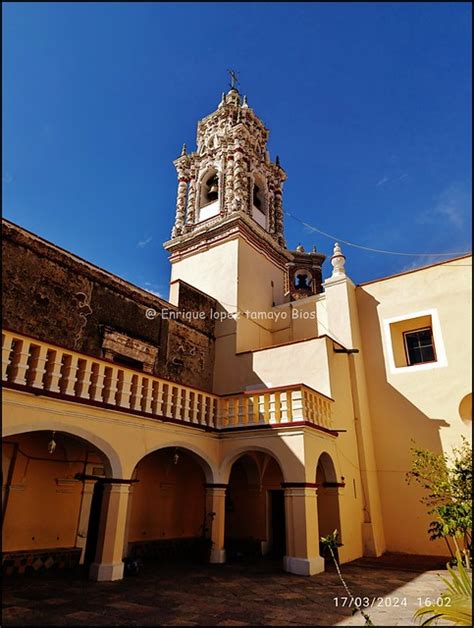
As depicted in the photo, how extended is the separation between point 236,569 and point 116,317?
20.5ft

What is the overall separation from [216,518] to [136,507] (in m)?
2.10

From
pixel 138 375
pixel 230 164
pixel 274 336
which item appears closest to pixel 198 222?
pixel 230 164

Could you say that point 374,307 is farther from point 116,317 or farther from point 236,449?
point 116,317

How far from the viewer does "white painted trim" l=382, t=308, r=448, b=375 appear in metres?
11.0

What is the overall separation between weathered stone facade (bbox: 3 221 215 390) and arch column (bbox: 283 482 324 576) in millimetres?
4927

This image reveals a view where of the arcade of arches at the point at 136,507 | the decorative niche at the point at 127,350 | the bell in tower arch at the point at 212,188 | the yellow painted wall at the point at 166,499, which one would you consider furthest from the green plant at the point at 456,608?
the bell in tower arch at the point at 212,188

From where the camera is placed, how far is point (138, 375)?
808 centimetres

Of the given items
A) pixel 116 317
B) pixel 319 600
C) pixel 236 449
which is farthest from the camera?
pixel 116 317

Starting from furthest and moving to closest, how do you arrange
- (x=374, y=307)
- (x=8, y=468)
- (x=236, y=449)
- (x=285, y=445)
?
1. (x=374, y=307)
2. (x=236, y=449)
3. (x=285, y=445)
4. (x=8, y=468)

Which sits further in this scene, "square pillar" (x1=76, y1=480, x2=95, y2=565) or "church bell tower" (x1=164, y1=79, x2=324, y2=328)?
"church bell tower" (x1=164, y1=79, x2=324, y2=328)

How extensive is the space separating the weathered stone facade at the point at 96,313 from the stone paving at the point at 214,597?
3.89 meters

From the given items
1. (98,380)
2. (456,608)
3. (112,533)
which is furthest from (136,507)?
(456,608)

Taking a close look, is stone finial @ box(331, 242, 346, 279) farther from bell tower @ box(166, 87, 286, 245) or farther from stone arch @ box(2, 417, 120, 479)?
stone arch @ box(2, 417, 120, 479)

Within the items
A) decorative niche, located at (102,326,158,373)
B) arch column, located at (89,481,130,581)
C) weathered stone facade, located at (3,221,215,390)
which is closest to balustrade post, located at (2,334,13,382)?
weathered stone facade, located at (3,221,215,390)
